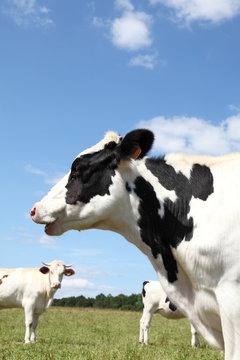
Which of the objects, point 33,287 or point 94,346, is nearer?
point 94,346

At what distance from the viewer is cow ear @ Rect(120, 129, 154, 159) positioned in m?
4.81

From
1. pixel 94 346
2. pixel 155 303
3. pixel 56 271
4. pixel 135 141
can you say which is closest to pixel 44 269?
pixel 56 271

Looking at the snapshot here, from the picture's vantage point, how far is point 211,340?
4.46 meters

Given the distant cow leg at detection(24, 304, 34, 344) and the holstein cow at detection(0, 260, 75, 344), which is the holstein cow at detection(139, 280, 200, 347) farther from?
the distant cow leg at detection(24, 304, 34, 344)

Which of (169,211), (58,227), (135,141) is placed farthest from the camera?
(58,227)

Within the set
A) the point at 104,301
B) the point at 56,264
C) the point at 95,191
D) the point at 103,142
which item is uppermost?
the point at 104,301

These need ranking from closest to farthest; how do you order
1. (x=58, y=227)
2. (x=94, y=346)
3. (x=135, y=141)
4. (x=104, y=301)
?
(x=135, y=141) < (x=58, y=227) < (x=94, y=346) < (x=104, y=301)

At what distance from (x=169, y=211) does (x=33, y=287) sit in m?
13.7

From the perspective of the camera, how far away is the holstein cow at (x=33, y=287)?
A: 17.2 metres

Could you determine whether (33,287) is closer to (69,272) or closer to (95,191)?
(69,272)

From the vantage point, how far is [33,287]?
17469 millimetres

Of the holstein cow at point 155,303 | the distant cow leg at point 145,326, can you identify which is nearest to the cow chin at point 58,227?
the distant cow leg at point 145,326

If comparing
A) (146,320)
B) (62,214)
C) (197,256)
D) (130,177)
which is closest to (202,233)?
(197,256)

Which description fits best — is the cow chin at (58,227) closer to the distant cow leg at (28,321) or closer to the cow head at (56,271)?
Answer: the distant cow leg at (28,321)
